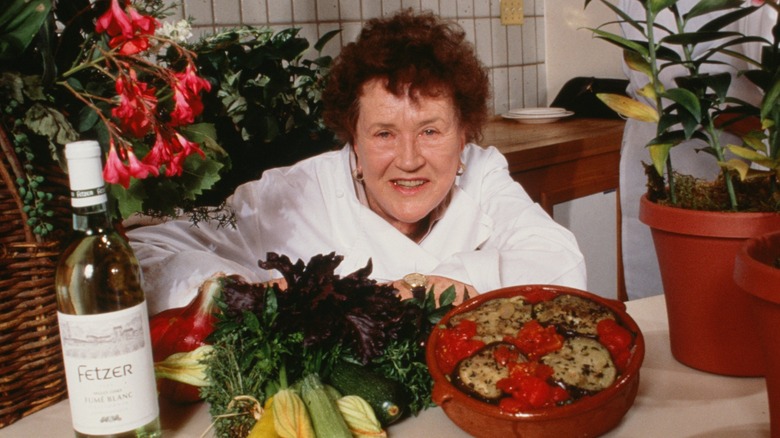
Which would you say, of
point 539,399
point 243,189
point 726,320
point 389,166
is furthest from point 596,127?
point 539,399

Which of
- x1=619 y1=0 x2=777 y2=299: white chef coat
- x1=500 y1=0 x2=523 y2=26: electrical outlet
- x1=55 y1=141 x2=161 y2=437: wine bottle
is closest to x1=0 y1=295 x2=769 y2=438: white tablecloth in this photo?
x1=55 y1=141 x2=161 y2=437: wine bottle

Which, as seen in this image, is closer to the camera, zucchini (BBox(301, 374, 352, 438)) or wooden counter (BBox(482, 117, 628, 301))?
zucchini (BBox(301, 374, 352, 438))

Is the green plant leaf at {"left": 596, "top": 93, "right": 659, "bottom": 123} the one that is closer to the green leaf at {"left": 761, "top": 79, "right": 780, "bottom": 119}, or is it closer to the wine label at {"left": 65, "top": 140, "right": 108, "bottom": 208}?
the green leaf at {"left": 761, "top": 79, "right": 780, "bottom": 119}

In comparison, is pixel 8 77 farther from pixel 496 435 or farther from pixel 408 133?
pixel 408 133

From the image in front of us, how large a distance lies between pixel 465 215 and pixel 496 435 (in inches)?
39.2

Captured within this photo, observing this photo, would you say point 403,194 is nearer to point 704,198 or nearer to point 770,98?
point 704,198

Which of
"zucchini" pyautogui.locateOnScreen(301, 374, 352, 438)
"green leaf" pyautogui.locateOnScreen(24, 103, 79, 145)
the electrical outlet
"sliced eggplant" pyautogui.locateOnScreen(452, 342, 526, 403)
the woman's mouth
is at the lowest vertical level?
"zucchini" pyautogui.locateOnScreen(301, 374, 352, 438)

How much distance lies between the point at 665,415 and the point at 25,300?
704 mm

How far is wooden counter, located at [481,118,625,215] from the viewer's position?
234 cm

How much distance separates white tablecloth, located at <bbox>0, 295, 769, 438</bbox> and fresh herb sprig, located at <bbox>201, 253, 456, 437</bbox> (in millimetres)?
44

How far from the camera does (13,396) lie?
854 mm

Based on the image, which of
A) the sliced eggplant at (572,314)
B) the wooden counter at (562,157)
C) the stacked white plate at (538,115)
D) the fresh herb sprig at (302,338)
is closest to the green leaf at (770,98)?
the sliced eggplant at (572,314)

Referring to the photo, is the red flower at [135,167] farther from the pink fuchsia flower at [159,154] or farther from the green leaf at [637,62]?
the green leaf at [637,62]

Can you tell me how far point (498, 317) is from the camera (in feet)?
2.77
